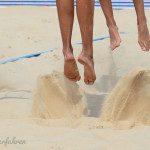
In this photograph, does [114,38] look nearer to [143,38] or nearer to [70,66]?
[143,38]

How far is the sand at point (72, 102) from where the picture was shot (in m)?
1.74

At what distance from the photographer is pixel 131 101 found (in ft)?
7.32

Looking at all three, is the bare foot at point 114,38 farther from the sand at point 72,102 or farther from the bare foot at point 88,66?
the bare foot at point 88,66

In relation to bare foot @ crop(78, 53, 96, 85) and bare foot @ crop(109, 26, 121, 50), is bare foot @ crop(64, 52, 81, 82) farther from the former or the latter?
bare foot @ crop(109, 26, 121, 50)

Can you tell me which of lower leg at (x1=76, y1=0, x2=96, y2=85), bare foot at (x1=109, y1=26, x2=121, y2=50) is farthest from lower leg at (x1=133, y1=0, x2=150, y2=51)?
lower leg at (x1=76, y1=0, x2=96, y2=85)

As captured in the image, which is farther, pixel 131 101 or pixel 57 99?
pixel 57 99

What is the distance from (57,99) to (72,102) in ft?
0.32

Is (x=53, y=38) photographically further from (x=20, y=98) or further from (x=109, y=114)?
(x=109, y=114)

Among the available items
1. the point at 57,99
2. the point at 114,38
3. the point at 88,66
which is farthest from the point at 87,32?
the point at 114,38

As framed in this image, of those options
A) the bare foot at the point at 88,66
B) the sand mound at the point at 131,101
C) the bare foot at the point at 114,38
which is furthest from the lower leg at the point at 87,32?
the bare foot at the point at 114,38

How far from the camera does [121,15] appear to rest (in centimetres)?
537

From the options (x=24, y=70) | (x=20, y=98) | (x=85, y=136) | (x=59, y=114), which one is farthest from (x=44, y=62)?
(x=85, y=136)

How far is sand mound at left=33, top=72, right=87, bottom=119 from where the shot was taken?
7.45 ft

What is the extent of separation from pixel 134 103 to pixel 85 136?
55cm
